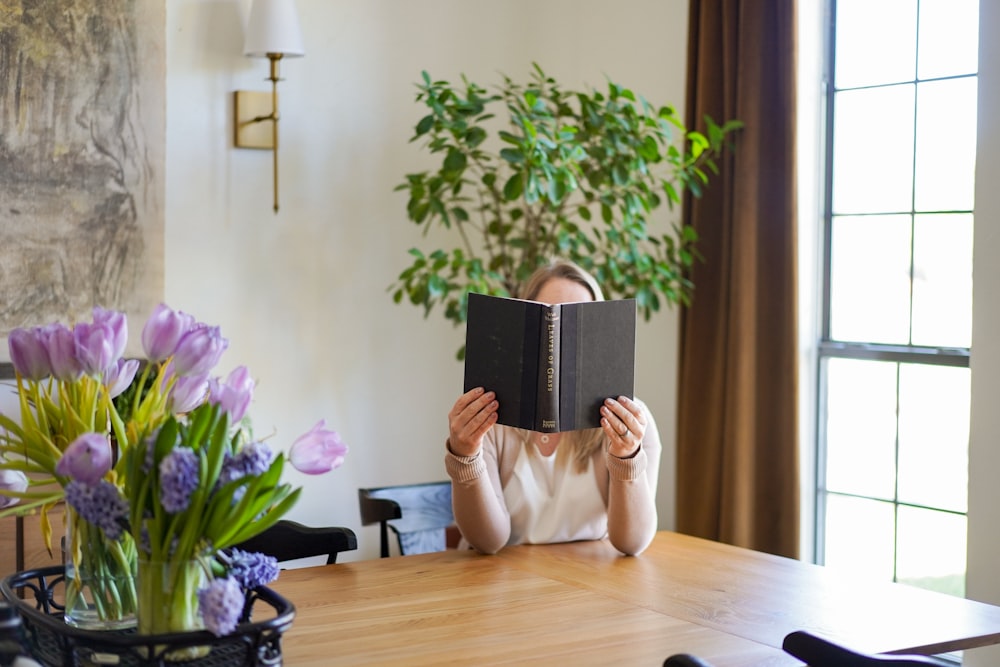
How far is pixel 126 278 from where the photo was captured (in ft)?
11.2

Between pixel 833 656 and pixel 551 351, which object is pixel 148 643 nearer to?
pixel 833 656

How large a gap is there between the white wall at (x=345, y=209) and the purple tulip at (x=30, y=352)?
2154mm

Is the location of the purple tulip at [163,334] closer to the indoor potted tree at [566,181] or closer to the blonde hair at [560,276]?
the blonde hair at [560,276]

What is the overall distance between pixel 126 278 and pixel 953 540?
252cm

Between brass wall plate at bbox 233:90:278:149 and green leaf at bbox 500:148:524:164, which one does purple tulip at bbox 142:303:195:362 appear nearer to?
green leaf at bbox 500:148:524:164

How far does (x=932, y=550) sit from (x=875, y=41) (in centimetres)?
151

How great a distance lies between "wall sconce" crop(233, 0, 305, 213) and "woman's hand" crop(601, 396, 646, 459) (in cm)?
184

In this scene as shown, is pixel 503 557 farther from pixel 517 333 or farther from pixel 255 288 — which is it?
pixel 255 288

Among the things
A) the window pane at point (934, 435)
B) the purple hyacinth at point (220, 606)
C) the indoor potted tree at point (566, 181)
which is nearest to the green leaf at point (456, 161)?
the indoor potted tree at point (566, 181)

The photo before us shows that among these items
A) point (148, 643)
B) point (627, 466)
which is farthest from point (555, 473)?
point (148, 643)

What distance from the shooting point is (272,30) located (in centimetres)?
346

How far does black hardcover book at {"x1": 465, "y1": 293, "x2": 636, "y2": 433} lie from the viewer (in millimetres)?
2123

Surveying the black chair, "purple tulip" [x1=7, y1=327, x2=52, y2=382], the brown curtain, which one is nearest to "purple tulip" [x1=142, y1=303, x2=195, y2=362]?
"purple tulip" [x1=7, y1=327, x2=52, y2=382]

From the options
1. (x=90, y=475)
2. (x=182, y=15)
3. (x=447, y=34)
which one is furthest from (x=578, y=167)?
(x=90, y=475)
